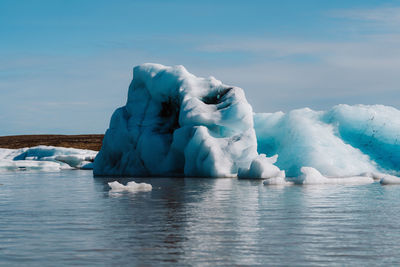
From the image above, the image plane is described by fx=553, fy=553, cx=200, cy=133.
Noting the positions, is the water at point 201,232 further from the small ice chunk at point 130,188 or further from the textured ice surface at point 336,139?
the textured ice surface at point 336,139

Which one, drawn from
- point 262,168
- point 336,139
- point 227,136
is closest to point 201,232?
point 262,168

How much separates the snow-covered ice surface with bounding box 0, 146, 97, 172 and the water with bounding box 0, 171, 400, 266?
23.5m

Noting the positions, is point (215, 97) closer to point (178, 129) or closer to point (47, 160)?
point (178, 129)

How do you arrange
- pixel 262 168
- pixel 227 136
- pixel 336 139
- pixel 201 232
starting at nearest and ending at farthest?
pixel 201 232
pixel 262 168
pixel 227 136
pixel 336 139

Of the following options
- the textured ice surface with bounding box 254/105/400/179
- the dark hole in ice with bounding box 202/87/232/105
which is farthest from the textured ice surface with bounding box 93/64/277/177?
the textured ice surface with bounding box 254/105/400/179

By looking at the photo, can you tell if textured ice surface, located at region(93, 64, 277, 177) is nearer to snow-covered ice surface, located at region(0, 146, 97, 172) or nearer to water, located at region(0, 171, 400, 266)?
water, located at region(0, 171, 400, 266)

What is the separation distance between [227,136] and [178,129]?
1781mm

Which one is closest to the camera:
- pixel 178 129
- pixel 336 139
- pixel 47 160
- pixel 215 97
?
pixel 178 129

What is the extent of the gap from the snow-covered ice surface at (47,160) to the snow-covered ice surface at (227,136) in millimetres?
10166

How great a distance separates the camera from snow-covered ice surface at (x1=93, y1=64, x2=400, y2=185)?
18500 millimetres

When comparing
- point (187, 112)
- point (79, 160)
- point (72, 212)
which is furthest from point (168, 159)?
point (79, 160)

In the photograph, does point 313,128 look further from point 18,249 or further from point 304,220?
point 18,249

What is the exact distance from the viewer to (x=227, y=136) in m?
19.6

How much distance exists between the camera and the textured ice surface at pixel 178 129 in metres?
18.9
